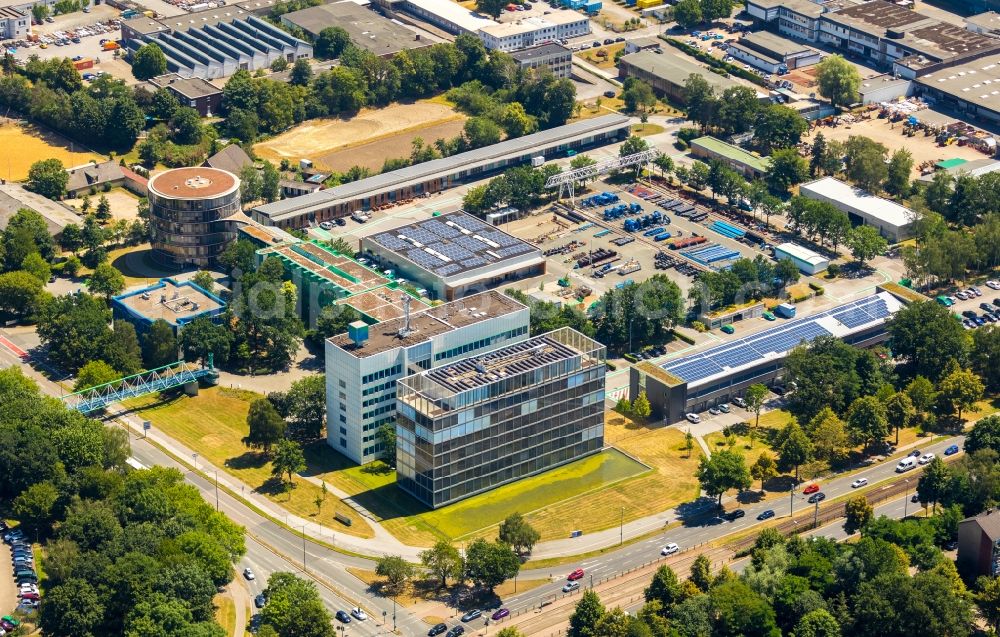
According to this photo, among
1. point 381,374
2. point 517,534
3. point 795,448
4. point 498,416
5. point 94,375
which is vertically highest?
point 381,374

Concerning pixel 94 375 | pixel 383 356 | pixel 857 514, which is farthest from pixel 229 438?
pixel 857 514

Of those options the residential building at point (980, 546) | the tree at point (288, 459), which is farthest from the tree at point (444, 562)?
the residential building at point (980, 546)

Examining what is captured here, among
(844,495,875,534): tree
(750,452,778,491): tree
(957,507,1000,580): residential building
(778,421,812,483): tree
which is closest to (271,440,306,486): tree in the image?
(750,452,778,491): tree

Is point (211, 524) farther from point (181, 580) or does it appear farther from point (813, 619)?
point (813, 619)

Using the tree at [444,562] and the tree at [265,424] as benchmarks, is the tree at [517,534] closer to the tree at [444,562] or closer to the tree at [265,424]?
the tree at [444,562]

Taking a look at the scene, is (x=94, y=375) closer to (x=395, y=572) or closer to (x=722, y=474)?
(x=395, y=572)

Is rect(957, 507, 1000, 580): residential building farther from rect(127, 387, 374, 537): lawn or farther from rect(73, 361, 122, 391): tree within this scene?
rect(73, 361, 122, 391): tree
